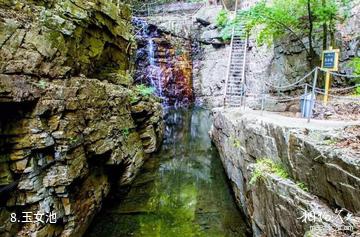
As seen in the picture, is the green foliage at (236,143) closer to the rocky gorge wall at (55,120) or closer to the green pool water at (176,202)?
the green pool water at (176,202)

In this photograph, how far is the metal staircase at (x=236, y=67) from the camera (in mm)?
15766

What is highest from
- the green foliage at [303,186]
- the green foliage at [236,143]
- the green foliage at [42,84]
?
the green foliage at [42,84]

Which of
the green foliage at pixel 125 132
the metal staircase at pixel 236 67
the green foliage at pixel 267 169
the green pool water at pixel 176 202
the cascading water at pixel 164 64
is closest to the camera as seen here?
the green foliage at pixel 267 169

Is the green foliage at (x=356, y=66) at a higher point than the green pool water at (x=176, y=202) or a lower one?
higher

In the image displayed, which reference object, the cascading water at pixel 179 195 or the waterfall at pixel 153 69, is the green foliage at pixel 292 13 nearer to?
the cascading water at pixel 179 195

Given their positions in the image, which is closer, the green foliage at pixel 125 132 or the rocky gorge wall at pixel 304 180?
the rocky gorge wall at pixel 304 180

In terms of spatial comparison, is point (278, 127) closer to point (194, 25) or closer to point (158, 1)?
point (194, 25)

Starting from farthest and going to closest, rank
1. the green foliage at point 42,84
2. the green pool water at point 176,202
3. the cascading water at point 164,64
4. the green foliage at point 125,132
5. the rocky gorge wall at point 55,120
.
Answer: the cascading water at point 164,64, the green foliage at point 125,132, the green pool water at point 176,202, the green foliage at point 42,84, the rocky gorge wall at point 55,120

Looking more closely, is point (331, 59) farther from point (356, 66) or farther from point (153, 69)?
point (153, 69)

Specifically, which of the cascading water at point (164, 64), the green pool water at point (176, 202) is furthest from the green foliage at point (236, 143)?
the cascading water at point (164, 64)

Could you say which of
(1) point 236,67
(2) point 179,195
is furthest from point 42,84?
(1) point 236,67

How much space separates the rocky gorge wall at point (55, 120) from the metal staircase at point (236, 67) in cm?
806

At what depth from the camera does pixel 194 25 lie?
20.6m

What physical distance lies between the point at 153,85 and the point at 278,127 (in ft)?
47.6
